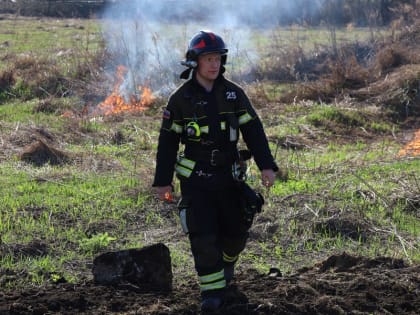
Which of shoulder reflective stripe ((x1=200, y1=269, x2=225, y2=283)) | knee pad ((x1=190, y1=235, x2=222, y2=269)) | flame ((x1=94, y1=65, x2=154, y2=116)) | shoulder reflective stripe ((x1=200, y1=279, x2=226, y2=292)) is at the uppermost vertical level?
flame ((x1=94, y1=65, x2=154, y2=116))

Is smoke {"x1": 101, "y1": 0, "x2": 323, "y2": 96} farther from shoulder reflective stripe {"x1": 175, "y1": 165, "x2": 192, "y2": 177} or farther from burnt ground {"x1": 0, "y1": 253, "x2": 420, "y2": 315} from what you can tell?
shoulder reflective stripe {"x1": 175, "y1": 165, "x2": 192, "y2": 177}

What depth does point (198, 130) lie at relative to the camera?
523 centimetres

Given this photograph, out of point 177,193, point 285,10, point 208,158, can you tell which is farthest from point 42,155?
point 285,10

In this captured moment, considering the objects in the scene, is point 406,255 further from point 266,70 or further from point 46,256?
point 266,70

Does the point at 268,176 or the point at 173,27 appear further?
the point at 173,27

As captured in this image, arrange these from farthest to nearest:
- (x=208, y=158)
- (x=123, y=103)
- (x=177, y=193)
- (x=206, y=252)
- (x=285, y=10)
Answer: (x=285, y=10)
(x=123, y=103)
(x=177, y=193)
(x=208, y=158)
(x=206, y=252)

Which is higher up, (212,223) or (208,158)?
(208,158)

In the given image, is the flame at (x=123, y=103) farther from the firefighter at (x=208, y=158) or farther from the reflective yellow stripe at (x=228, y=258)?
the firefighter at (x=208, y=158)

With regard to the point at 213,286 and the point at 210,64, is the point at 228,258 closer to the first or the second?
the point at 213,286

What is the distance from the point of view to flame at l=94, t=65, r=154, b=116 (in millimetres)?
13609

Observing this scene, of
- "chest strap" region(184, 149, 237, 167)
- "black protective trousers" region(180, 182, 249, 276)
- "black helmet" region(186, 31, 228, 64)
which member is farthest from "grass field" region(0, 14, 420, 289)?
"black helmet" region(186, 31, 228, 64)

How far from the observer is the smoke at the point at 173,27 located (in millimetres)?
15555

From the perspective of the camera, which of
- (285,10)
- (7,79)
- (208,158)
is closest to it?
(208,158)

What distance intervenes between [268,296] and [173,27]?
727 inches
